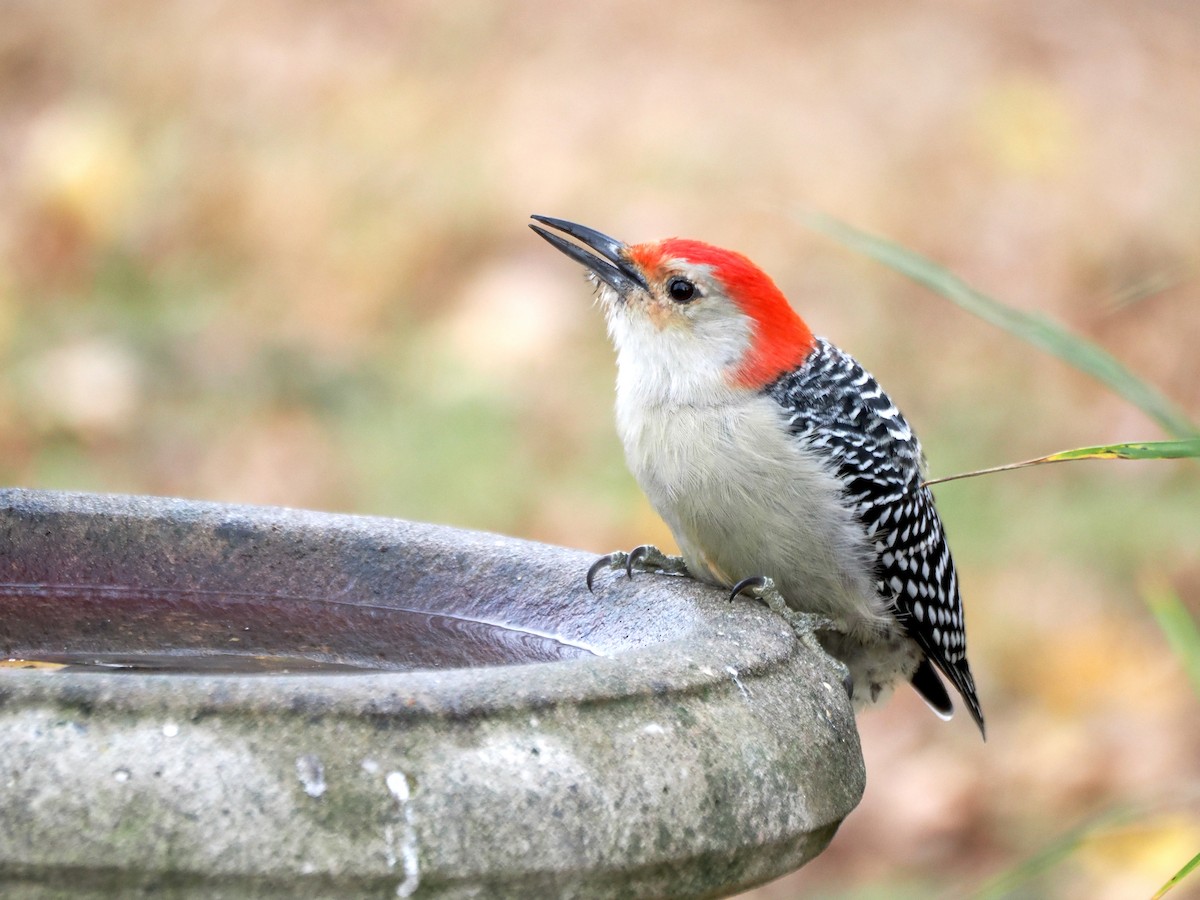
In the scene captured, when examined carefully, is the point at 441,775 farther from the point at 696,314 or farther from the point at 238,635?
the point at 696,314

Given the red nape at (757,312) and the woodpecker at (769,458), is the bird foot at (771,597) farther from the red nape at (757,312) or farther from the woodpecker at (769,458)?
the red nape at (757,312)

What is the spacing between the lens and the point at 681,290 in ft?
14.1

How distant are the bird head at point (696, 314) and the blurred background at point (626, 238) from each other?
2.67 m

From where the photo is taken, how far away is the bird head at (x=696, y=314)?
4.18 meters

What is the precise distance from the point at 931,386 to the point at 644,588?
6.08 metres

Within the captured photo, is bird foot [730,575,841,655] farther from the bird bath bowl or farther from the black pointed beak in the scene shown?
the black pointed beak

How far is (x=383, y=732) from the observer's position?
2188 mm

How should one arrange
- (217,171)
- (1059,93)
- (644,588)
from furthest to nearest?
(1059,93), (217,171), (644,588)

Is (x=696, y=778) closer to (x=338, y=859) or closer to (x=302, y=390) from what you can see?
(x=338, y=859)

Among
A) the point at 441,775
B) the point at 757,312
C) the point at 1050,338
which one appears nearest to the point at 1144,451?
the point at 1050,338

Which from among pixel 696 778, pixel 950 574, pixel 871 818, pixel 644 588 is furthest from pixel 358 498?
pixel 696 778

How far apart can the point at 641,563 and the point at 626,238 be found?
18.9 feet

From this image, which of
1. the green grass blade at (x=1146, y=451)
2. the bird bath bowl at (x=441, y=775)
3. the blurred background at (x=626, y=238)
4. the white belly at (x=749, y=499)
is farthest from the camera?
the blurred background at (x=626, y=238)

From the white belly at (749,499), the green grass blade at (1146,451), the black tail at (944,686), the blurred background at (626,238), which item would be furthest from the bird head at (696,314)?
the blurred background at (626,238)
